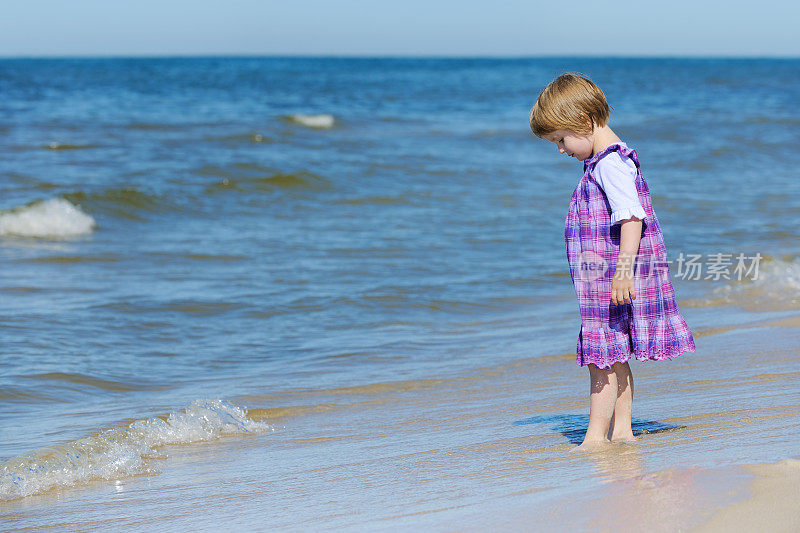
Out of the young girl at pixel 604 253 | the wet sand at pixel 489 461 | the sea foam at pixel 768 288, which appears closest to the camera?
the wet sand at pixel 489 461

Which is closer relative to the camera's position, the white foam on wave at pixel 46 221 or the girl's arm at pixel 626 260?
the girl's arm at pixel 626 260

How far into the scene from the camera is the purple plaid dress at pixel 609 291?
9.31ft

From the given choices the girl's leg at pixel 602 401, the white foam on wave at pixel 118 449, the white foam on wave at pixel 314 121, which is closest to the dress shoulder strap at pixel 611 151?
the girl's leg at pixel 602 401

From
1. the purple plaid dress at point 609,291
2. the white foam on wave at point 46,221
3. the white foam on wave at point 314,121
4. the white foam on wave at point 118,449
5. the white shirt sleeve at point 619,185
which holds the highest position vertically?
the white shirt sleeve at point 619,185

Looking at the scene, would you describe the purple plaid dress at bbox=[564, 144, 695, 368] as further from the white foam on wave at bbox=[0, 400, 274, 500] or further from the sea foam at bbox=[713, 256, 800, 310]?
the sea foam at bbox=[713, 256, 800, 310]

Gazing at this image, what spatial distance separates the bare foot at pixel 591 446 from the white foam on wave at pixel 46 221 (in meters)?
6.95

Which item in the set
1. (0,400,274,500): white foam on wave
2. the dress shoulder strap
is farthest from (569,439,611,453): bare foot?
(0,400,274,500): white foam on wave

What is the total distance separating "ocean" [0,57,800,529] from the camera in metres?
2.78

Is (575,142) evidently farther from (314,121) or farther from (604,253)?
(314,121)

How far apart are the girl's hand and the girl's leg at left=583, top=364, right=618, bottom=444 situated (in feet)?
0.94

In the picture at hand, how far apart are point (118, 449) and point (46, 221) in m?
6.21

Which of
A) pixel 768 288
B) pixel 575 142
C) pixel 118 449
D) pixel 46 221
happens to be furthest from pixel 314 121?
pixel 575 142

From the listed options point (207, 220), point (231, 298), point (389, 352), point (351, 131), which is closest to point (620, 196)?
point (389, 352)

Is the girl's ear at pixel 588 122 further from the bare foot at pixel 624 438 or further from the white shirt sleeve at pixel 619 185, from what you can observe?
the bare foot at pixel 624 438
